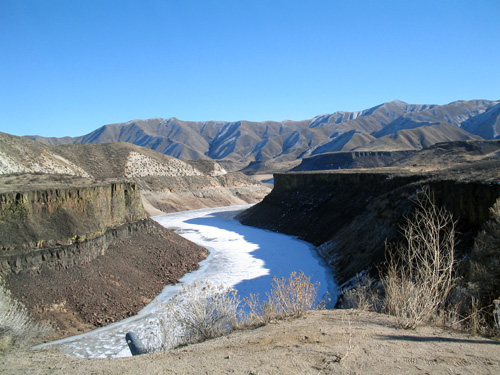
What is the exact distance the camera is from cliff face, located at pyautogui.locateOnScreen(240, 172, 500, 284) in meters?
18.5

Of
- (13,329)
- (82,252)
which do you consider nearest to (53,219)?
(82,252)

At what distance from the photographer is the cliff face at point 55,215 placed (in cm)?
1705

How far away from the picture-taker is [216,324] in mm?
9039

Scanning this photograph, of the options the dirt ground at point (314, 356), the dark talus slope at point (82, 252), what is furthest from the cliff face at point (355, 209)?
the dark talus slope at point (82, 252)

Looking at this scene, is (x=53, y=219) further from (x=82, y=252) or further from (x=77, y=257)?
(x=77, y=257)

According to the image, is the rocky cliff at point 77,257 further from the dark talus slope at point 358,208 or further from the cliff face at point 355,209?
the dark talus slope at point 358,208

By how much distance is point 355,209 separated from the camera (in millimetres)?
34188

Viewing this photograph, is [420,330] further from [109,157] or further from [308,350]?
[109,157]

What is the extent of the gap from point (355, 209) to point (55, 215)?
24.4m

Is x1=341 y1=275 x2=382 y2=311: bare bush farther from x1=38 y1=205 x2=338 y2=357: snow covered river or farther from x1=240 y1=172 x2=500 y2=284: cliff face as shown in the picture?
x1=38 y1=205 x2=338 y2=357: snow covered river

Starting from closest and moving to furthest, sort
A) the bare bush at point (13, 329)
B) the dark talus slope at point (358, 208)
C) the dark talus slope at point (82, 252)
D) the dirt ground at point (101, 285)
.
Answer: the bare bush at point (13, 329), the dirt ground at point (101, 285), the dark talus slope at point (82, 252), the dark talus slope at point (358, 208)

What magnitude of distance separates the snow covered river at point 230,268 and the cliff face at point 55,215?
17.0 ft

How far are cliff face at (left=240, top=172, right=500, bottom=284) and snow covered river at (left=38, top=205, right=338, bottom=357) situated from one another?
174 centimetres

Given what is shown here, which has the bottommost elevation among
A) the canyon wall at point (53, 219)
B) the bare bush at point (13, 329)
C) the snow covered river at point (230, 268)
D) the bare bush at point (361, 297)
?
the snow covered river at point (230, 268)
